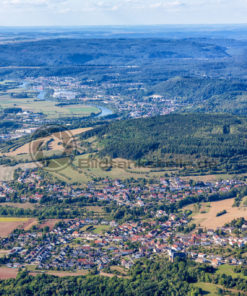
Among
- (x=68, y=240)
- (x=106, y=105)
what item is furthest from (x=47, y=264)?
(x=106, y=105)

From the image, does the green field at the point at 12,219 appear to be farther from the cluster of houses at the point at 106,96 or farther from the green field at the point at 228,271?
the cluster of houses at the point at 106,96

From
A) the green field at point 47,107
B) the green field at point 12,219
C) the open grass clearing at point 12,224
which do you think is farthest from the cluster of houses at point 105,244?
the green field at point 47,107

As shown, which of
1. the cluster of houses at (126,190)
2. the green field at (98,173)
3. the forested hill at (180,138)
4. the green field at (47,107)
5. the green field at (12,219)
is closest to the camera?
the green field at (12,219)

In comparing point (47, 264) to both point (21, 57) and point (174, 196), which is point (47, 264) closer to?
point (174, 196)

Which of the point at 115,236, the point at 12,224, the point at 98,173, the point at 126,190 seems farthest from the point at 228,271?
the point at 98,173

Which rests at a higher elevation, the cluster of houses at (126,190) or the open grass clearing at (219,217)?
the cluster of houses at (126,190)

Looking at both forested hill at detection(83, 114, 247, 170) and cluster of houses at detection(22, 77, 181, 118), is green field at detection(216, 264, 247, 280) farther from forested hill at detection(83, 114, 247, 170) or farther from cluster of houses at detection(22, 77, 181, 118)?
cluster of houses at detection(22, 77, 181, 118)

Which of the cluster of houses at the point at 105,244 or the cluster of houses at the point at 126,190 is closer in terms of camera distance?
the cluster of houses at the point at 105,244

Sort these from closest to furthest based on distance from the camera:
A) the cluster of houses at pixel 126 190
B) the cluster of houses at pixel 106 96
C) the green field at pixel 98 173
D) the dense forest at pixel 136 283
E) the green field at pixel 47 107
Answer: the dense forest at pixel 136 283
the cluster of houses at pixel 126 190
the green field at pixel 98 173
the green field at pixel 47 107
the cluster of houses at pixel 106 96
